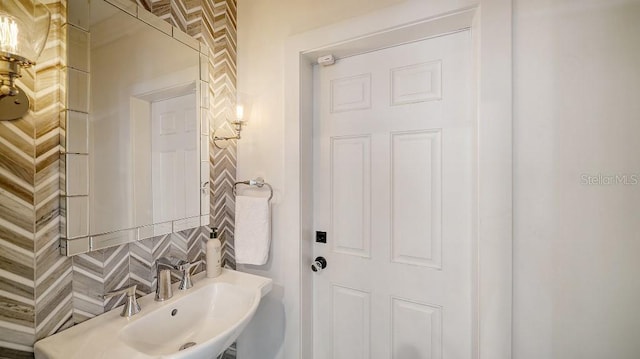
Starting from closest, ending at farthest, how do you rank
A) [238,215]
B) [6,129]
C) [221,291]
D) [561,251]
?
[6,129], [561,251], [221,291], [238,215]

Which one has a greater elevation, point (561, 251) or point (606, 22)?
point (606, 22)

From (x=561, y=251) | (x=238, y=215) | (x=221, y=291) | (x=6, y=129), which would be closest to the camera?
(x=6, y=129)

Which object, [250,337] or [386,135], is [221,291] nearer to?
[250,337]

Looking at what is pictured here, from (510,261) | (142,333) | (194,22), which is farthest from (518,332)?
(194,22)

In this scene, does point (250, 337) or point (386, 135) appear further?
point (250, 337)

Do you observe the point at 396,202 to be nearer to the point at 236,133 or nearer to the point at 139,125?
the point at 236,133

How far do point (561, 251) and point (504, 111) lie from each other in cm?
53

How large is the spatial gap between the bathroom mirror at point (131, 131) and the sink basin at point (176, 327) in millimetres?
280

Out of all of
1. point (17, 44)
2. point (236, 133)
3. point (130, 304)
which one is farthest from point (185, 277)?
point (17, 44)

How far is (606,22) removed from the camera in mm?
870

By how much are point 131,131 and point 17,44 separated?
415 mm

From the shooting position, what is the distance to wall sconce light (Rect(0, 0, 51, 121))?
0.71 m

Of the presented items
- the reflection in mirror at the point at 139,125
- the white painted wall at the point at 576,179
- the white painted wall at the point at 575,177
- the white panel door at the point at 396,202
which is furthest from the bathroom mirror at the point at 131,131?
the white painted wall at the point at 576,179

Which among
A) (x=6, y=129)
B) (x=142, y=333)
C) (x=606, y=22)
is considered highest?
(x=606, y=22)
